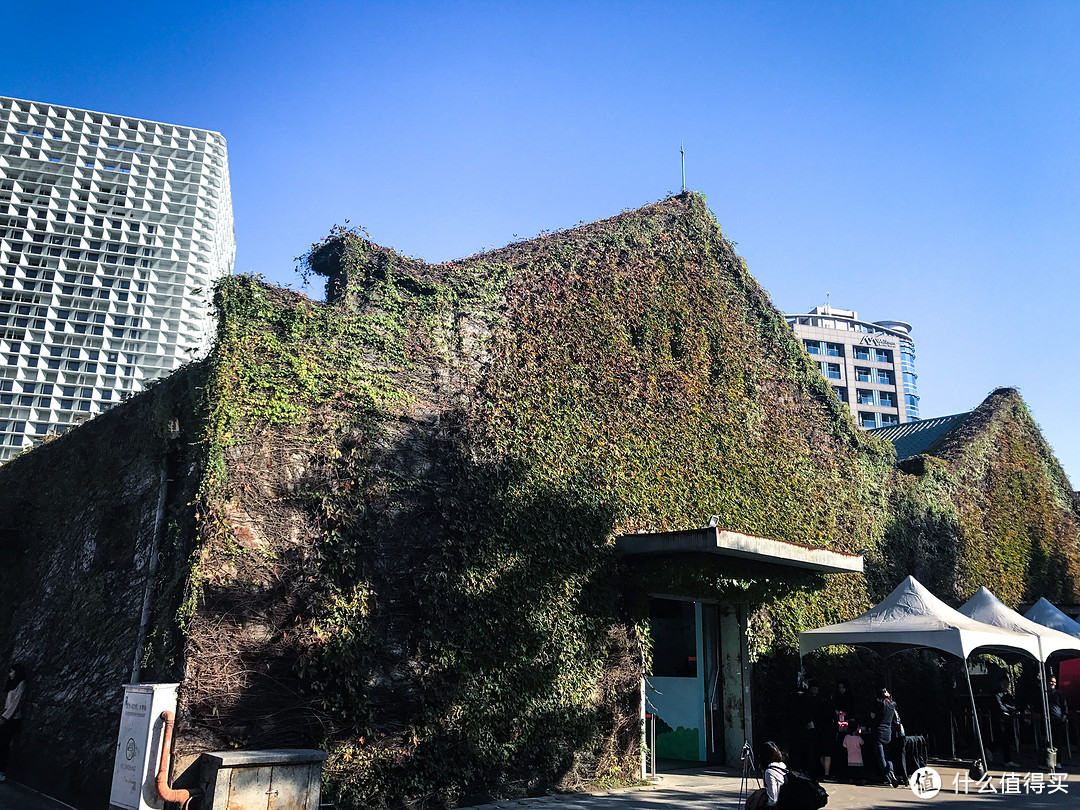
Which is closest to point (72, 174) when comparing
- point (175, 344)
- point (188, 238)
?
point (188, 238)

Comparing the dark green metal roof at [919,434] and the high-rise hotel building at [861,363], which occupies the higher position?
the high-rise hotel building at [861,363]

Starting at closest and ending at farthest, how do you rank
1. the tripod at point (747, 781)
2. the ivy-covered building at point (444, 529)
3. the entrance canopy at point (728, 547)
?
the ivy-covered building at point (444, 529) < the tripod at point (747, 781) < the entrance canopy at point (728, 547)

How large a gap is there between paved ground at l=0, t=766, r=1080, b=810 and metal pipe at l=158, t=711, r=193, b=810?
239 cm

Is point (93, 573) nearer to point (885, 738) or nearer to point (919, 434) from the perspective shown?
point (885, 738)

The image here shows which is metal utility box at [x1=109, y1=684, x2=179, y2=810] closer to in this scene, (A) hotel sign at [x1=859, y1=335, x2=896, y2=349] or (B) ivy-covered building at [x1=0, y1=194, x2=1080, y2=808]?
(B) ivy-covered building at [x1=0, y1=194, x2=1080, y2=808]

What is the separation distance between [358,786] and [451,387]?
4.44 meters

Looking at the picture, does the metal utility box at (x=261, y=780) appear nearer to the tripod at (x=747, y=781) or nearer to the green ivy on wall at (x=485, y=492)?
the green ivy on wall at (x=485, y=492)

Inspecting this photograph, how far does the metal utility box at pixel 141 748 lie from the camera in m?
6.16

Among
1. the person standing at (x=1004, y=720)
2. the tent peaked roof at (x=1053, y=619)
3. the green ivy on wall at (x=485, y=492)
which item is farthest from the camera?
the tent peaked roof at (x=1053, y=619)

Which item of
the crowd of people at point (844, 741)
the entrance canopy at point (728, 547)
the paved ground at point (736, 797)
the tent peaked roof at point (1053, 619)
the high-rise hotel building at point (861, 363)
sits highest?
the high-rise hotel building at point (861, 363)

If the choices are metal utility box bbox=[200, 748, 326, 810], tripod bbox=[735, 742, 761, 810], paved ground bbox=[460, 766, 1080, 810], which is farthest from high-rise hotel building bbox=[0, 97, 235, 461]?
metal utility box bbox=[200, 748, 326, 810]

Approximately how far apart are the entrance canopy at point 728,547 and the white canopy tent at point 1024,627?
364 centimetres

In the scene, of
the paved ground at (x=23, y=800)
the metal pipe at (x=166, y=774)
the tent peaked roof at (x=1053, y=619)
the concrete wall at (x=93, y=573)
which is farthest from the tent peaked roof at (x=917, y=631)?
the paved ground at (x=23, y=800)

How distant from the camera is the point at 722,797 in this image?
351 inches
